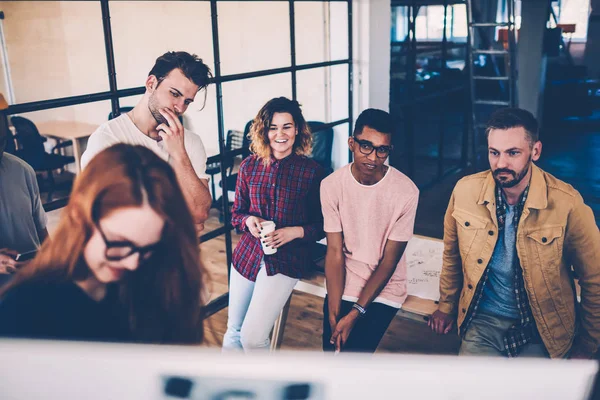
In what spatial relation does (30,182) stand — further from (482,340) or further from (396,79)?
(396,79)

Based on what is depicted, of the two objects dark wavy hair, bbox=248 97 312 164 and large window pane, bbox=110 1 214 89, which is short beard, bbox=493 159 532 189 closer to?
dark wavy hair, bbox=248 97 312 164

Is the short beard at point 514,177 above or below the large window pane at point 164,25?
below

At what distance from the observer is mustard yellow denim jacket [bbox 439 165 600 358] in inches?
65.3

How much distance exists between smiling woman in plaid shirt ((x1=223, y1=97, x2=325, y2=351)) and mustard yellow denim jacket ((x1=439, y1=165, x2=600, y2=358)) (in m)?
0.57

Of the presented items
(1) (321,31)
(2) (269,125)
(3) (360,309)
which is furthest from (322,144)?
(3) (360,309)

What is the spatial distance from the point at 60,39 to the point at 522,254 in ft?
16.3

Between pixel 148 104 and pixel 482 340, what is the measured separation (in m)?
1.37

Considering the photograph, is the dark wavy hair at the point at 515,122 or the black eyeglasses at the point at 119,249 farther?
the dark wavy hair at the point at 515,122

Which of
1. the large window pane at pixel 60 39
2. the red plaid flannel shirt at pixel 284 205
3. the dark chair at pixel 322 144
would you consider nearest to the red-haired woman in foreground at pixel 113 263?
the red plaid flannel shirt at pixel 284 205

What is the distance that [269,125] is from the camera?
2088 millimetres

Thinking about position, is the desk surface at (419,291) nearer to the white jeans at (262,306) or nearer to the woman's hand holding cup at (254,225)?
the white jeans at (262,306)

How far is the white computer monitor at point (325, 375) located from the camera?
20.5 inches

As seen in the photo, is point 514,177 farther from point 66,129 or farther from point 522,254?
point 66,129

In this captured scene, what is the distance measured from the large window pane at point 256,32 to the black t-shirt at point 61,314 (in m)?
3.36
